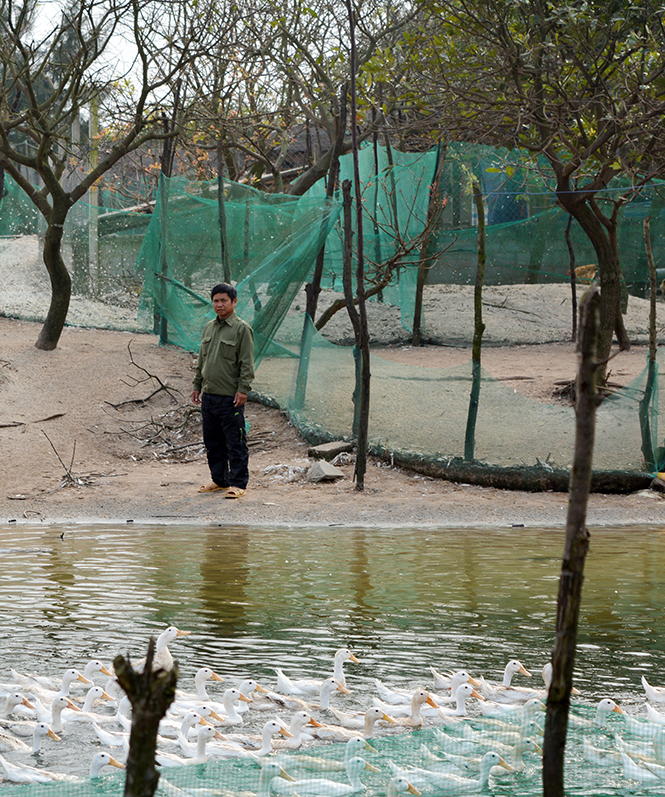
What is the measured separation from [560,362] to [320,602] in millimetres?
10469

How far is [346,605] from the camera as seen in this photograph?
5.87 metres

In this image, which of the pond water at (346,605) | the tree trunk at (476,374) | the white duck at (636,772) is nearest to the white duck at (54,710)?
the pond water at (346,605)

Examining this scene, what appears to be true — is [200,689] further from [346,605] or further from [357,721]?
[346,605]

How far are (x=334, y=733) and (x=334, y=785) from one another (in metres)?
0.54

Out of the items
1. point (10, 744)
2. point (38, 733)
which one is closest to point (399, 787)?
point (38, 733)

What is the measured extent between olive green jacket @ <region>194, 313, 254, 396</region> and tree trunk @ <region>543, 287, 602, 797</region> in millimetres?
7150

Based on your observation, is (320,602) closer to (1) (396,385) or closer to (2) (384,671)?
(2) (384,671)

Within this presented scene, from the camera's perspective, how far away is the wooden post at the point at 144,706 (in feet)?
5.08

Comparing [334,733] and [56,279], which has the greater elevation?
[56,279]

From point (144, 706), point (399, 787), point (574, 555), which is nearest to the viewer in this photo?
point (144, 706)

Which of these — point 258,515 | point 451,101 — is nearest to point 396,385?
point 258,515

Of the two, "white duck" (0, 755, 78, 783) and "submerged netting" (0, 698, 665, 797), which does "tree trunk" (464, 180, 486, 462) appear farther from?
"white duck" (0, 755, 78, 783)

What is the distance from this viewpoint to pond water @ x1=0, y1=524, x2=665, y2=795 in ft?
15.3

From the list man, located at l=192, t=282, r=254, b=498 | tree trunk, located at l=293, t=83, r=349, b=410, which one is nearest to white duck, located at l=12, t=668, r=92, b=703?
man, located at l=192, t=282, r=254, b=498
